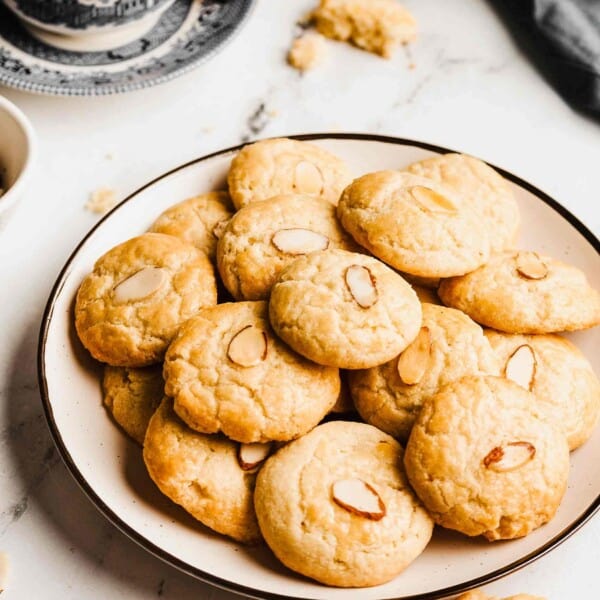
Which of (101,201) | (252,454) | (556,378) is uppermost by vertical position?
(556,378)

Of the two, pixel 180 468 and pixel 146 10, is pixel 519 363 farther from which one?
pixel 146 10

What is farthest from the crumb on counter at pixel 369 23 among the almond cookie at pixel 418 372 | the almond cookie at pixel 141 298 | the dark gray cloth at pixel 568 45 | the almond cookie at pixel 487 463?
the almond cookie at pixel 487 463

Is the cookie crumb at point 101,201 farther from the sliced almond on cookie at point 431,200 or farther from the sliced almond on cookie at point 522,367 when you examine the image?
the sliced almond on cookie at point 522,367

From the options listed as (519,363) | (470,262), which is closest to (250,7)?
(470,262)

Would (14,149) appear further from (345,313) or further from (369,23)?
(369,23)

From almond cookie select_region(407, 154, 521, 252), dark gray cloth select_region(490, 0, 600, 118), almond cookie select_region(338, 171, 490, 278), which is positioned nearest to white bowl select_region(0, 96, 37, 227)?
almond cookie select_region(338, 171, 490, 278)

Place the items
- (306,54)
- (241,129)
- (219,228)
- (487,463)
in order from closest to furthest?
(487,463) < (219,228) < (241,129) < (306,54)

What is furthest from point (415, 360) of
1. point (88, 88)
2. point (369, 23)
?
point (369, 23)

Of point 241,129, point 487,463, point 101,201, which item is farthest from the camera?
point 241,129
